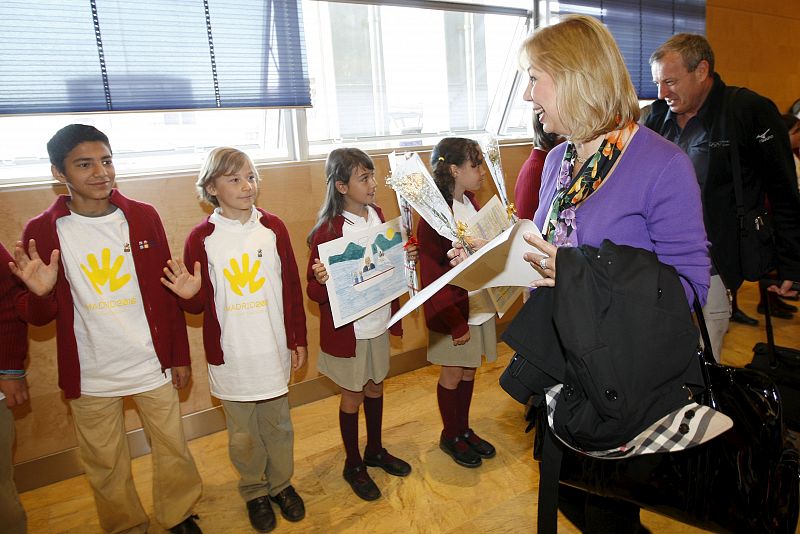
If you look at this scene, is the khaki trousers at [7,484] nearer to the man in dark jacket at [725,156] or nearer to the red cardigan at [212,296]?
the red cardigan at [212,296]

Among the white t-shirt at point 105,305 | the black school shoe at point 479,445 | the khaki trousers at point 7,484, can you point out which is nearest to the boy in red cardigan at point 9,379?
the khaki trousers at point 7,484

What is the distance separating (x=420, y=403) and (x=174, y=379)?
1.61m

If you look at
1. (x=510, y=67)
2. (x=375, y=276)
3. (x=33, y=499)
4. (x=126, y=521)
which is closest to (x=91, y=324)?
(x=126, y=521)

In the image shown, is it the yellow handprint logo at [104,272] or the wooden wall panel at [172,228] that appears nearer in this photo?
→ the yellow handprint logo at [104,272]

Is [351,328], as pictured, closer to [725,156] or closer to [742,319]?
[725,156]

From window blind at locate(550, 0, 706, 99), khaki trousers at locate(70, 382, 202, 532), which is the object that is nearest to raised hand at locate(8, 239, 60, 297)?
khaki trousers at locate(70, 382, 202, 532)

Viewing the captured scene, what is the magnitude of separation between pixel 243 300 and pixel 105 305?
19.6 inches

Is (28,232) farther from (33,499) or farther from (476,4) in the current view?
(476,4)

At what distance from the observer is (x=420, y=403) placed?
3.16 metres

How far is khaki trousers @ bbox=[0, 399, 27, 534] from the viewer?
181cm

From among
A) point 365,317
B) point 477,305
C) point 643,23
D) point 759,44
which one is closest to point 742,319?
point 643,23

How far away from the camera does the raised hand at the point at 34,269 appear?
166cm

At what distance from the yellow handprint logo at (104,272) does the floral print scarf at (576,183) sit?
1582mm

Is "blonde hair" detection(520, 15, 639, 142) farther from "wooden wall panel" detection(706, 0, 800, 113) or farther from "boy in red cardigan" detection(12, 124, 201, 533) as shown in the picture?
"wooden wall panel" detection(706, 0, 800, 113)
